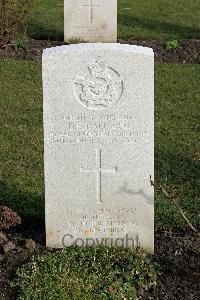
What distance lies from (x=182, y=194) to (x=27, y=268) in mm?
1886

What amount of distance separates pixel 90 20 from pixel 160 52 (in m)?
1.29

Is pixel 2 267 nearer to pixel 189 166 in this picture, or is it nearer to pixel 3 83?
pixel 189 166

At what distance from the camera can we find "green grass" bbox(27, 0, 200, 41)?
1252 cm

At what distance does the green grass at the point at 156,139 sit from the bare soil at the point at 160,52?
Answer: 42cm

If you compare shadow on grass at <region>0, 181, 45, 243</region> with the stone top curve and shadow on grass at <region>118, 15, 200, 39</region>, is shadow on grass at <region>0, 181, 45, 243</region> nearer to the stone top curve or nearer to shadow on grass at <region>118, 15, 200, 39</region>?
the stone top curve

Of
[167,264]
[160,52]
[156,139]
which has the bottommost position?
[167,264]

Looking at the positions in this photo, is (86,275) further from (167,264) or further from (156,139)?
(156,139)

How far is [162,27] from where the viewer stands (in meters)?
13.2

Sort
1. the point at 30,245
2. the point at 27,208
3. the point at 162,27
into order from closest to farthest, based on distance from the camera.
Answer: the point at 30,245 → the point at 27,208 → the point at 162,27

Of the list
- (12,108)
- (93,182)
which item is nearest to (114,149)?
(93,182)

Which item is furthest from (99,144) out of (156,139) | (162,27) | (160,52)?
(162,27)

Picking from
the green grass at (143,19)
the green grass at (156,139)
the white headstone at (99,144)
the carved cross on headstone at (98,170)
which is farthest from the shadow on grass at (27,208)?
the green grass at (143,19)

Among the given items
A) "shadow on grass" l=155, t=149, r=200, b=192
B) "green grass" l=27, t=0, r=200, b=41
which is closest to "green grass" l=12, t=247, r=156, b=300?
"shadow on grass" l=155, t=149, r=200, b=192

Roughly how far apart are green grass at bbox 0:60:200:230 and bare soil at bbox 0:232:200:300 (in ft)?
1.11
